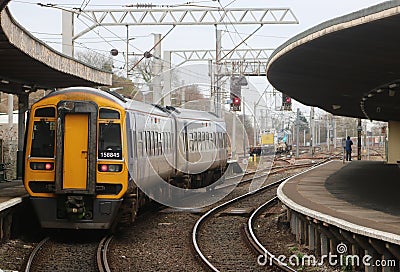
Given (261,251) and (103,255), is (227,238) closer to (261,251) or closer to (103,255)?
(261,251)

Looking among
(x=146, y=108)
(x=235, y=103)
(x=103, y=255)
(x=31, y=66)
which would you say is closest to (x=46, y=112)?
(x=146, y=108)

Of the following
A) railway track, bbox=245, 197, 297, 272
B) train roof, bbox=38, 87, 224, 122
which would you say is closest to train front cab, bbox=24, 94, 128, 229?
train roof, bbox=38, 87, 224, 122

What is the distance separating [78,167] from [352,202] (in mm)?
6109

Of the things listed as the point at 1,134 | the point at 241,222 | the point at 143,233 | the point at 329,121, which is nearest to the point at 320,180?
the point at 241,222

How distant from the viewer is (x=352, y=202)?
14922 millimetres

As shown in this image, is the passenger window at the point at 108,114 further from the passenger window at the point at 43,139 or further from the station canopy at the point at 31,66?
the station canopy at the point at 31,66

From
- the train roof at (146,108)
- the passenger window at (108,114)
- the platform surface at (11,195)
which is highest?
the train roof at (146,108)

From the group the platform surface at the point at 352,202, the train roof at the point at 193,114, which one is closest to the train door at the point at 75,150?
the platform surface at the point at 352,202

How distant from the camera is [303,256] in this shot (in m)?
11.3

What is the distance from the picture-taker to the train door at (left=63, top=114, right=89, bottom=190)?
12.4m

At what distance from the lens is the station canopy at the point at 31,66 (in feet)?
40.3

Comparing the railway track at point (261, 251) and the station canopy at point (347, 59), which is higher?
the station canopy at point (347, 59)

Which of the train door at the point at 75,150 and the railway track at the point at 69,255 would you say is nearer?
the railway track at the point at 69,255

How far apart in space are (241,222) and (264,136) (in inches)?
1555
